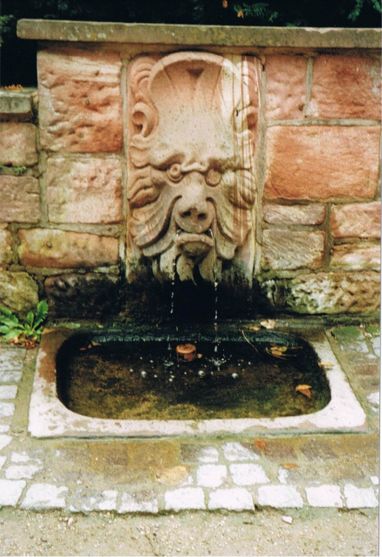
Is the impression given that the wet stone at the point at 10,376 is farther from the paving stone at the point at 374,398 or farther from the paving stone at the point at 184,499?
the paving stone at the point at 374,398

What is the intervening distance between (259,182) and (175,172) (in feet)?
1.55

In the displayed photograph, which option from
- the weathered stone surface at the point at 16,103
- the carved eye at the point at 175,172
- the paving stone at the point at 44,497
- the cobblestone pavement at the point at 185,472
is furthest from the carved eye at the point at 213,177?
the paving stone at the point at 44,497

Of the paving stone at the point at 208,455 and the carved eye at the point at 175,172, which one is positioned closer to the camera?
the paving stone at the point at 208,455

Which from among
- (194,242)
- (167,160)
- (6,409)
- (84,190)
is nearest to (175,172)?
(167,160)

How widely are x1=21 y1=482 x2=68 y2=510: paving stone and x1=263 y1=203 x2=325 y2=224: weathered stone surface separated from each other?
1.95 meters

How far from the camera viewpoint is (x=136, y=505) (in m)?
2.60

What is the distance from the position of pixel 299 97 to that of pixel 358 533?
7.34 feet

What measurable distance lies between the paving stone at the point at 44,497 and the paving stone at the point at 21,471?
2.8 inches

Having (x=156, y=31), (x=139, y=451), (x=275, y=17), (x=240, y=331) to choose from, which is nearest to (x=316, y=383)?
(x=240, y=331)

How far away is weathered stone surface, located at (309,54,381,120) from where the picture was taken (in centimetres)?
376

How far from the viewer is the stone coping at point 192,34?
355cm

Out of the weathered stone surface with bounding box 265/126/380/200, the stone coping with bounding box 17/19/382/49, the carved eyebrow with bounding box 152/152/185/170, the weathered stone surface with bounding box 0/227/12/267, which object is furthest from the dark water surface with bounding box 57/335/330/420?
the stone coping with bounding box 17/19/382/49

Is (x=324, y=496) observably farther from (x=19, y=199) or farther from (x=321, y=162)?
(x=19, y=199)

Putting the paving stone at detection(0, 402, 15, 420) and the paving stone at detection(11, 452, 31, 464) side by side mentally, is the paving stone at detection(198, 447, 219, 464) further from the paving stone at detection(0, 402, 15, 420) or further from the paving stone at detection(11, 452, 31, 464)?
the paving stone at detection(0, 402, 15, 420)
